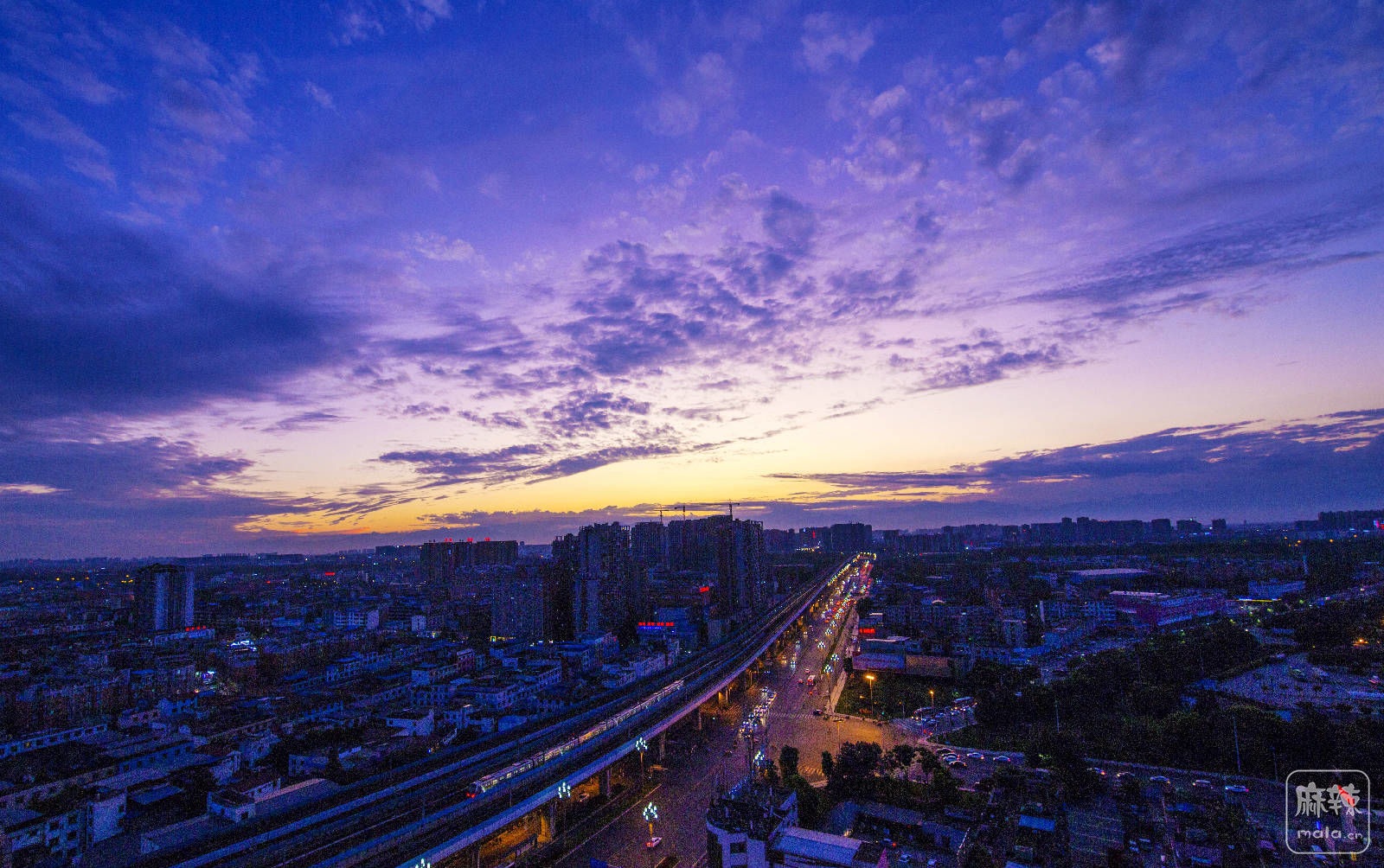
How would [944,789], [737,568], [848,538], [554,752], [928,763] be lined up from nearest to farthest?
1. [944,789]
2. [554,752]
3. [928,763]
4. [737,568]
5. [848,538]

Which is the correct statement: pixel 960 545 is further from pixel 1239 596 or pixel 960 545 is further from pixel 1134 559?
pixel 1239 596

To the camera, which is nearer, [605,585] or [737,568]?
[605,585]

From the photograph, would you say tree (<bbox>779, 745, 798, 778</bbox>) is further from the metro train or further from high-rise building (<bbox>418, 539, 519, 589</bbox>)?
high-rise building (<bbox>418, 539, 519, 589</bbox>)

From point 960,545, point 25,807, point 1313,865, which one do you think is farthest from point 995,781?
point 960,545

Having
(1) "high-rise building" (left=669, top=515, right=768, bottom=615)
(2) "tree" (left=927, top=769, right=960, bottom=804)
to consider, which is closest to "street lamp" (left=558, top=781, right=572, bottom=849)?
(2) "tree" (left=927, top=769, right=960, bottom=804)

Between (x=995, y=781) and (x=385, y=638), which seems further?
(x=385, y=638)

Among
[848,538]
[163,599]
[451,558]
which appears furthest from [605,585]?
[848,538]

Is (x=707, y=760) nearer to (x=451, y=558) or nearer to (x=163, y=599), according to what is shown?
(x=163, y=599)
